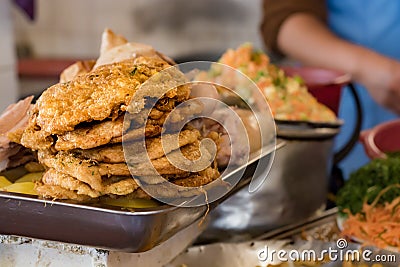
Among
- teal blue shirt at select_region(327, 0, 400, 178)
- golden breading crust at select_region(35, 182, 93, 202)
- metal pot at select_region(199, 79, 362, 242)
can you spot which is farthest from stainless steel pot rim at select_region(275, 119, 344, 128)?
teal blue shirt at select_region(327, 0, 400, 178)

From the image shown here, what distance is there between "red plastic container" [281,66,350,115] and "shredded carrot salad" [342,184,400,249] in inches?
22.8

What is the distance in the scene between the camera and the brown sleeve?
2883mm

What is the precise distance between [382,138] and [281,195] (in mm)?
692

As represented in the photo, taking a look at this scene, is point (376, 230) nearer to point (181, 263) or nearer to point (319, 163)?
point (319, 163)

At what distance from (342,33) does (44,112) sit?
2342 mm

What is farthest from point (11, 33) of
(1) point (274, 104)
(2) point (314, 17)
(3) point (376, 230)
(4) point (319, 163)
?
(3) point (376, 230)

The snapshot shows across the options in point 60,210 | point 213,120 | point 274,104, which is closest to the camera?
point 60,210

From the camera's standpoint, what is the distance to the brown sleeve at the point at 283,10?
2883 millimetres

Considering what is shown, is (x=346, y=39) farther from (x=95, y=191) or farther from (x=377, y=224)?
(x=95, y=191)

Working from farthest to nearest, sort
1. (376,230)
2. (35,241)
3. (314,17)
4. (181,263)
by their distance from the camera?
(314,17) < (376,230) < (181,263) < (35,241)

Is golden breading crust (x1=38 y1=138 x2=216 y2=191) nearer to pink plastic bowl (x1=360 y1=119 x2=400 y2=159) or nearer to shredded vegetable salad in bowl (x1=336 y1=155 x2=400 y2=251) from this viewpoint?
shredded vegetable salad in bowl (x1=336 y1=155 x2=400 y2=251)

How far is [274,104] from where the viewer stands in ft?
6.06

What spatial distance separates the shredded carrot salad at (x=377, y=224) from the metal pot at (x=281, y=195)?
0.14 m

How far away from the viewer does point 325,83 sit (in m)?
2.12
